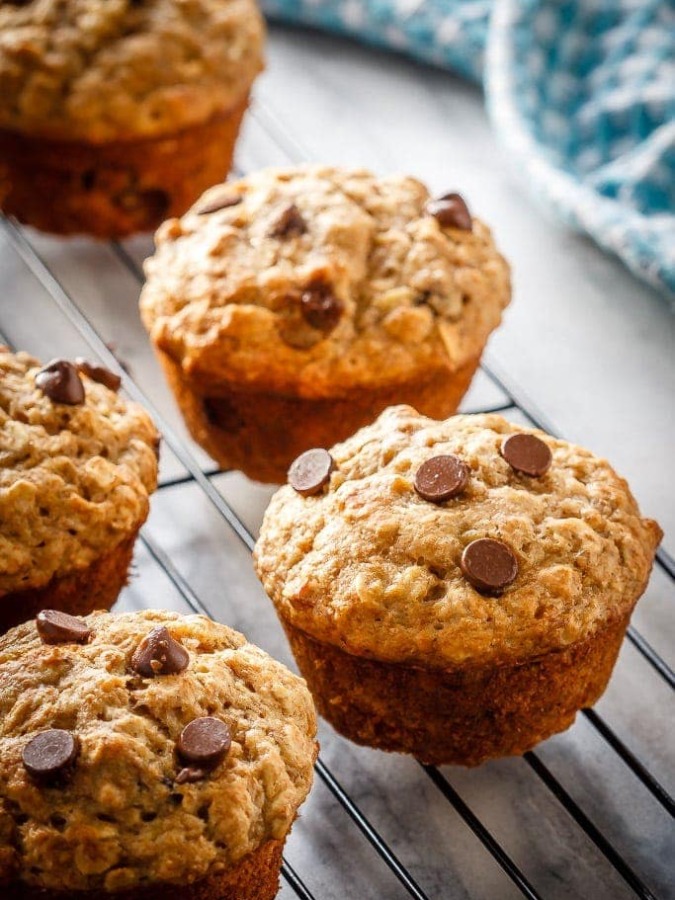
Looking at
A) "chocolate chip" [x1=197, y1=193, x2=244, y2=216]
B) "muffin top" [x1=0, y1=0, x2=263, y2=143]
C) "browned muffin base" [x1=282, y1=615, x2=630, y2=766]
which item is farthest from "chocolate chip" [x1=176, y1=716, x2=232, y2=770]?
"muffin top" [x1=0, y1=0, x2=263, y2=143]

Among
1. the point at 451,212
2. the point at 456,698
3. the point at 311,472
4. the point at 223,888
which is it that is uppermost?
the point at 451,212

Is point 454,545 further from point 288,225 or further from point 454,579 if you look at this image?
point 288,225

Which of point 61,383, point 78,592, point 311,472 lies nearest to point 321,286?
point 311,472

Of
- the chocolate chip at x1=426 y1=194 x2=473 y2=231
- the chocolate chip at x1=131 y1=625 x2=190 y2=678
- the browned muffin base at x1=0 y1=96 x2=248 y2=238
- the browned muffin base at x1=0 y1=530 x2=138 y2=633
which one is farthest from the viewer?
the browned muffin base at x1=0 y1=96 x2=248 y2=238

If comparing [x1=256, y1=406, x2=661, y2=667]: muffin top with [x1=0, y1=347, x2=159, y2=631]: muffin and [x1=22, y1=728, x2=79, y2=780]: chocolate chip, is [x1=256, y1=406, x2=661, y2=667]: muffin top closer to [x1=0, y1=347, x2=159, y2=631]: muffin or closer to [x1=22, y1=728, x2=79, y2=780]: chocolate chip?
[x1=0, y1=347, x2=159, y2=631]: muffin

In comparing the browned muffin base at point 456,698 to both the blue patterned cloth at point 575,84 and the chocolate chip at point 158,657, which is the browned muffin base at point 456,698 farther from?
the blue patterned cloth at point 575,84

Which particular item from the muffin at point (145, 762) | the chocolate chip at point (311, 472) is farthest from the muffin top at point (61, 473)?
the chocolate chip at point (311, 472)

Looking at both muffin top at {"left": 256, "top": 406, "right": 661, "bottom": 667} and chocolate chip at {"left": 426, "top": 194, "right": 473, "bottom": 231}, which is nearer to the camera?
muffin top at {"left": 256, "top": 406, "right": 661, "bottom": 667}
